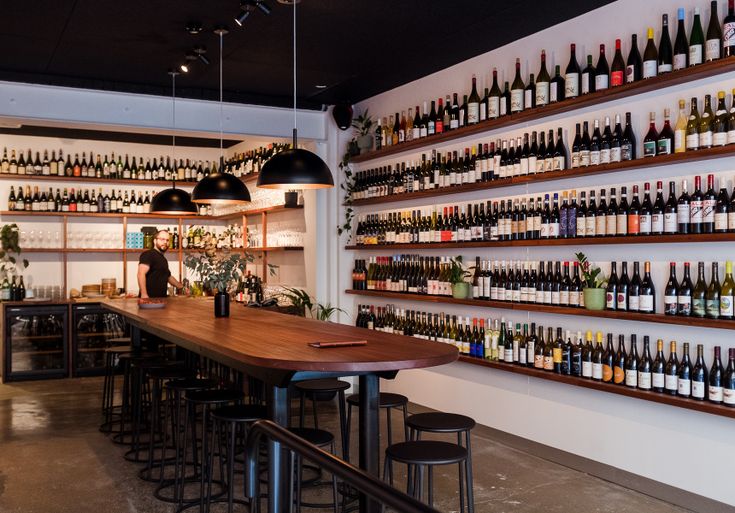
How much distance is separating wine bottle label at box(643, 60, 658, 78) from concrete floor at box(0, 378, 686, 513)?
7.89ft

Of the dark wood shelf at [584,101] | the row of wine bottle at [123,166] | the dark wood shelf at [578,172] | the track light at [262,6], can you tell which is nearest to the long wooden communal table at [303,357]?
the dark wood shelf at [578,172]

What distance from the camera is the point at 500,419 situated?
518 centimetres

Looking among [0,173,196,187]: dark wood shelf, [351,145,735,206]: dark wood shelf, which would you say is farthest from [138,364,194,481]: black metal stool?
[0,173,196,187]: dark wood shelf

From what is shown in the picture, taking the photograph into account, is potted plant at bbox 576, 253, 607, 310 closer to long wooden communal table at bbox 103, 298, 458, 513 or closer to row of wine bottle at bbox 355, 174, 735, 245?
row of wine bottle at bbox 355, 174, 735, 245

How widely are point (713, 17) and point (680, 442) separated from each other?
232 cm

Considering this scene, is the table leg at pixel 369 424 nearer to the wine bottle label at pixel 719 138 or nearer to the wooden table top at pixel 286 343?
the wooden table top at pixel 286 343

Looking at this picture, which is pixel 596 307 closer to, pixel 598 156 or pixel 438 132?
pixel 598 156

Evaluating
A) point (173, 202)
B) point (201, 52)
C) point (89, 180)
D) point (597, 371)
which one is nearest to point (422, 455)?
point (597, 371)

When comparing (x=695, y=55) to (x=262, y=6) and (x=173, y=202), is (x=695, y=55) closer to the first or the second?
(x=262, y=6)

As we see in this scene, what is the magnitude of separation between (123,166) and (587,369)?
6771 mm

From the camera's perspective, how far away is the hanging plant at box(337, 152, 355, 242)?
693 centimetres

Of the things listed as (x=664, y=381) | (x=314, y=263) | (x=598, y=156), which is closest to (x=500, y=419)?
(x=664, y=381)

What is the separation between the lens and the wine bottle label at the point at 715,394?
358 centimetres

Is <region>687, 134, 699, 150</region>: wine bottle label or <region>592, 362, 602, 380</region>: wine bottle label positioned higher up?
<region>687, 134, 699, 150</region>: wine bottle label
